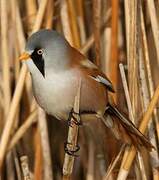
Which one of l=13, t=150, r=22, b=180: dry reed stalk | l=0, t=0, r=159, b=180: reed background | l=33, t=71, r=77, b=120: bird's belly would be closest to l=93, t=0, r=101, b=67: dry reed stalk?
l=0, t=0, r=159, b=180: reed background

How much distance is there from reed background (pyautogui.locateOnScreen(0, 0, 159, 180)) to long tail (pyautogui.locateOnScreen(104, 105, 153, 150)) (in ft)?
0.07

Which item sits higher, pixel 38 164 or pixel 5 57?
pixel 5 57

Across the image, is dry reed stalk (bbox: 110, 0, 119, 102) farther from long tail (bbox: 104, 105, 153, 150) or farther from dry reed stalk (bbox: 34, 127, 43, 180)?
dry reed stalk (bbox: 34, 127, 43, 180)

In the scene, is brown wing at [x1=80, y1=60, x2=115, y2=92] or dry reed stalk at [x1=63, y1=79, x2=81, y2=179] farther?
brown wing at [x1=80, y1=60, x2=115, y2=92]

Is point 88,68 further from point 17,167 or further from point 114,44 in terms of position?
point 17,167

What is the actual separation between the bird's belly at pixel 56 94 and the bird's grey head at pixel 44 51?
0.08 ft

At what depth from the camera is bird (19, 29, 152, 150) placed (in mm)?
932

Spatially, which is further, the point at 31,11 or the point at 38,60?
the point at 31,11

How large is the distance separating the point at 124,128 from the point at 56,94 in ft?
0.72

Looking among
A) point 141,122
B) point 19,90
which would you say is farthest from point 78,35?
point 141,122

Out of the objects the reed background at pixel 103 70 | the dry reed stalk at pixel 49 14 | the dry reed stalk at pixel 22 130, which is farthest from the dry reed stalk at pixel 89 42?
the dry reed stalk at pixel 22 130

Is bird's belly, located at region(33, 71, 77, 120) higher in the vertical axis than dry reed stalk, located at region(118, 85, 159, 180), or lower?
higher

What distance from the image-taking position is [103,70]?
4.21 feet

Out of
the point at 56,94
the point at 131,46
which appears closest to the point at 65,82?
the point at 56,94
